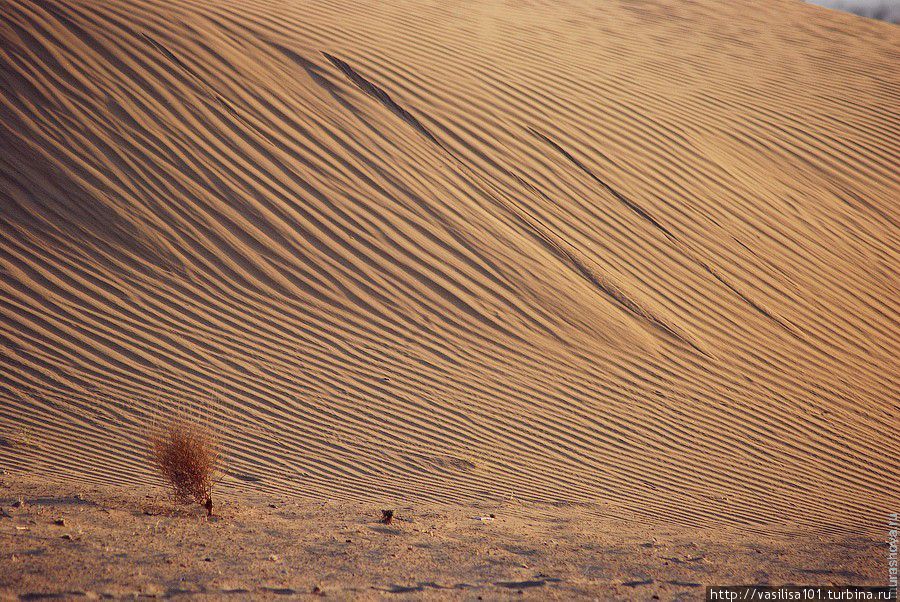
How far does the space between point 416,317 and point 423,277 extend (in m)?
0.51

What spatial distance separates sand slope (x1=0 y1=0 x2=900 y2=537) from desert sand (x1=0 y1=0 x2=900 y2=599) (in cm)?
4

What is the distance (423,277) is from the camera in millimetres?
7379

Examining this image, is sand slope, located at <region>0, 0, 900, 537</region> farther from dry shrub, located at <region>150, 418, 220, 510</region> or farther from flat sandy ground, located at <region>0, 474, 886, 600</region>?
dry shrub, located at <region>150, 418, 220, 510</region>

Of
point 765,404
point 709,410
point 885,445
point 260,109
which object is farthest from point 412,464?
point 260,109

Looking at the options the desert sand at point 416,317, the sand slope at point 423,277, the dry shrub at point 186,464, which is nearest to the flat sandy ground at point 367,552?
the desert sand at point 416,317

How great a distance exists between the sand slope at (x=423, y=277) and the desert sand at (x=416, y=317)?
0.04 m

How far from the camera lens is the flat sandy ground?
136 inches

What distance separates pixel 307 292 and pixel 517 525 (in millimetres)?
3308

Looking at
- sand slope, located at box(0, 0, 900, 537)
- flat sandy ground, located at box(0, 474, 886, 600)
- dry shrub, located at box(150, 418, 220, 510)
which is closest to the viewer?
flat sandy ground, located at box(0, 474, 886, 600)

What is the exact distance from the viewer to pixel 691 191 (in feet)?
30.9

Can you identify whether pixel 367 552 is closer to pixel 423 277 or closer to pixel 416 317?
pixel 416 317

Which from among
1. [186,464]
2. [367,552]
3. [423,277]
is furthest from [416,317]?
[367,552]

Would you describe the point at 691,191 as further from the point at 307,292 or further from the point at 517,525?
the point at 517,525

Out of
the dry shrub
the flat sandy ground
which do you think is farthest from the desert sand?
the dry shrub
